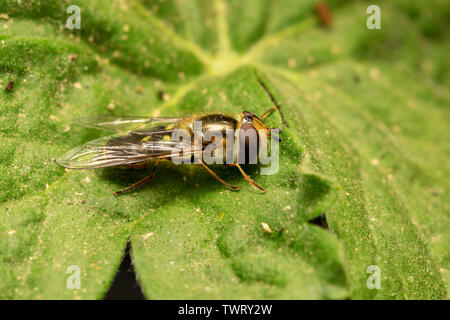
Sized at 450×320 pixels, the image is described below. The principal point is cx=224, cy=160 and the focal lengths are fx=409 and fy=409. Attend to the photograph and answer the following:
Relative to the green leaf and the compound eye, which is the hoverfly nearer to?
the compound eye

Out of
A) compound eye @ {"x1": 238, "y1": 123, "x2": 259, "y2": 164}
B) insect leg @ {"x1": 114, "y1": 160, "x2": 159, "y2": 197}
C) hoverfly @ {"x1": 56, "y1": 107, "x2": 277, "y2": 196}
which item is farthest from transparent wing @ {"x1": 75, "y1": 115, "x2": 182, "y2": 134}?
compound eye @ {"x1": 238, "y1": 123, "x2": 259, "y2": 164}

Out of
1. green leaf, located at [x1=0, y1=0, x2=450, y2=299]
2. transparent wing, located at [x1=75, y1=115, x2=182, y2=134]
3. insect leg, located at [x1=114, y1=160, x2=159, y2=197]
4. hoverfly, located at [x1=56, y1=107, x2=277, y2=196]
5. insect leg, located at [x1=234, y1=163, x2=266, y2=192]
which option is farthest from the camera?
transparent wing, located at [x1=75, y1=115, x2=182, y2=134]

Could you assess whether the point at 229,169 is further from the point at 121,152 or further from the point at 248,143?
the point at 121,152

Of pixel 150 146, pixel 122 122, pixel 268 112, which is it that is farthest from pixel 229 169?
pixel 122 122

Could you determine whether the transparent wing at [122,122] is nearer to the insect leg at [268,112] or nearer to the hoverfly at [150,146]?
the hoverfly at [150,146]

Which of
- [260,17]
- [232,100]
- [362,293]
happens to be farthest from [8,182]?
[260,17]

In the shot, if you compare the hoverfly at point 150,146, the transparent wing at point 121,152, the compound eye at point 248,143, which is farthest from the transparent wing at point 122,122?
the compound eye at point 248,143

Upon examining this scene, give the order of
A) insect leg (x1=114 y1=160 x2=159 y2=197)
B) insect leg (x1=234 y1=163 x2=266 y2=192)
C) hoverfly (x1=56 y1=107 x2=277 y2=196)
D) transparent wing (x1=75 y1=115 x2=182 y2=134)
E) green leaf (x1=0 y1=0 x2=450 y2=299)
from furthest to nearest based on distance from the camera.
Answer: transparent wing (x1=75 y1=115 x2=182 y2=134) → insect leg (x1=114 y1=160 x2=159 y2=197) → hoverfly (x1=56 y1=107 x2=277 y2=196) → insect leg (x1=234 y1=163 x2=266 y2=192) → green leaf (x1=0 y1=0 x2=450 y2=299)

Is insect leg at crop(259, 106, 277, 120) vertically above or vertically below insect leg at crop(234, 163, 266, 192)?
above
